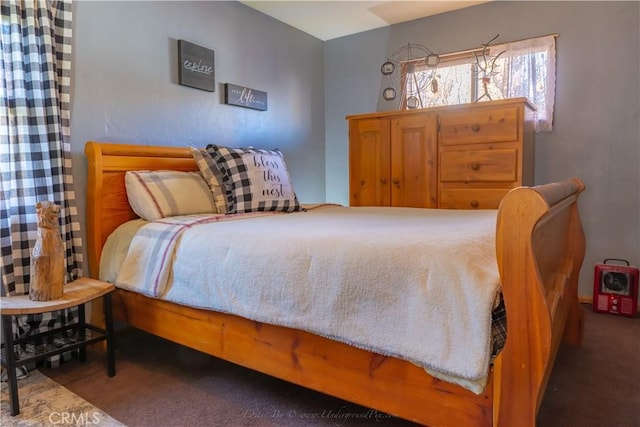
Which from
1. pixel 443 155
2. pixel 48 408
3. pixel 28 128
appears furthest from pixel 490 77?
pixel 48 408

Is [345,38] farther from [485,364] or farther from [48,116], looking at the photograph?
[485,364]

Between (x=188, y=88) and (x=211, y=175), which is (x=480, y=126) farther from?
(x=188, y=88)

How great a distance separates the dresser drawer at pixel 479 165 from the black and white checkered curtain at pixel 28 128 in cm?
222

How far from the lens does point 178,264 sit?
163cm

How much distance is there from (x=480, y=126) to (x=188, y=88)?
187cm

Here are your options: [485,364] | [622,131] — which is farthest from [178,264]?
[622,131]

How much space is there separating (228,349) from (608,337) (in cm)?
203

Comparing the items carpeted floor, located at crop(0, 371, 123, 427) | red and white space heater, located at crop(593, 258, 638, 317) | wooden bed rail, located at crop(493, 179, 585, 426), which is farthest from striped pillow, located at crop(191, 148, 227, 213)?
red and white space heater, located at crop(593, 258, 638, 317)

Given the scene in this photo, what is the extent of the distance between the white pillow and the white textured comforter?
363 millimetres

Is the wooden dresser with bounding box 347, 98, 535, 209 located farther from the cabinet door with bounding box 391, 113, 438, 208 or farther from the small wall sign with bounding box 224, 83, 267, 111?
the small wall sign with bounding box 224, 83, 267, 111

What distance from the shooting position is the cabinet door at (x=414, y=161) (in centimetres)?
288

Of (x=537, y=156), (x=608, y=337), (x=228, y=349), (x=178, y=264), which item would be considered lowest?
(x=608, y=337)

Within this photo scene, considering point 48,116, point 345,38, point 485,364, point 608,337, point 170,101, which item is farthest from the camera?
point 345,38

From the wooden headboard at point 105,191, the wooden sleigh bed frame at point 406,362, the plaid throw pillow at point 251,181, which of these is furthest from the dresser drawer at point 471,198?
the wooden headboard at point 105,191
